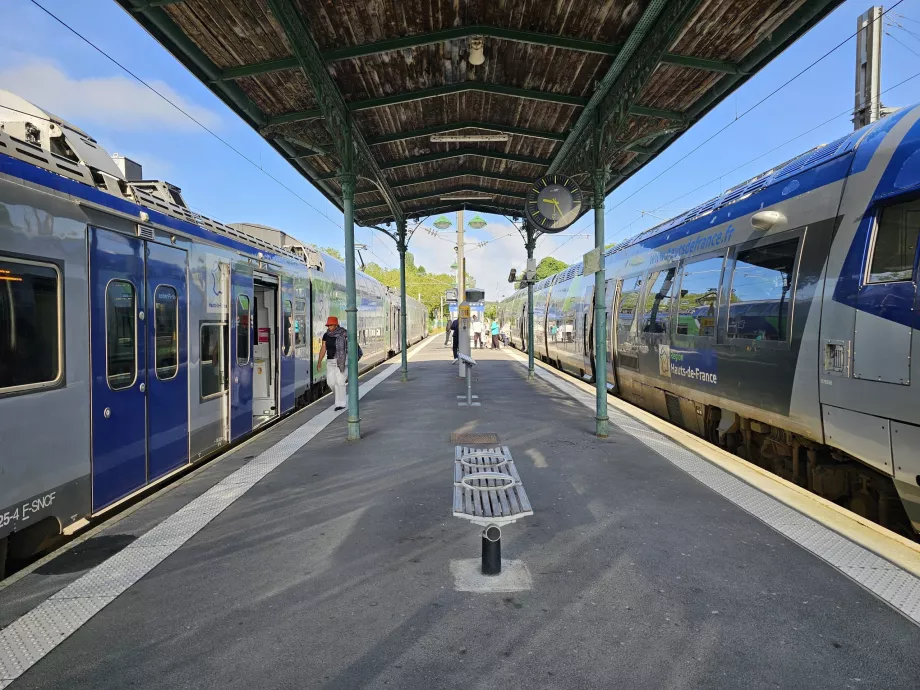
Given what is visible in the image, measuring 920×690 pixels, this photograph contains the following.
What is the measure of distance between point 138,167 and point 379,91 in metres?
2.98

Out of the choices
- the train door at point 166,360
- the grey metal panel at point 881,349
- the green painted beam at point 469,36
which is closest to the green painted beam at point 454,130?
the green painted beam at point 469,36

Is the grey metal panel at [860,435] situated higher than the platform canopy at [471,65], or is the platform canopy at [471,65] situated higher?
the platform canopy at [471,65]

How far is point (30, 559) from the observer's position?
13.4 ft

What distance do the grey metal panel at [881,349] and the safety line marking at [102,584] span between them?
527cm

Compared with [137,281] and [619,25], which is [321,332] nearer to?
[137,281]


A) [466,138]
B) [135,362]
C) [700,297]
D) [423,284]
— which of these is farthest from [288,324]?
[423,284]

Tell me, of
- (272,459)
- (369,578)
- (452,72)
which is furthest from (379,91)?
(369,578)

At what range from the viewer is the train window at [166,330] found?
16.8 feet

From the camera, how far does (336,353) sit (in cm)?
945

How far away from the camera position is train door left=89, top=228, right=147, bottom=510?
425cm

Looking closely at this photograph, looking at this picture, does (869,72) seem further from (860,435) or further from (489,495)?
(489,495)

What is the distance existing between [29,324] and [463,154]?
6.95 meters

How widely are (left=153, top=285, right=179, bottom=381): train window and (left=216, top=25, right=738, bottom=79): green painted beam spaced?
2567mm

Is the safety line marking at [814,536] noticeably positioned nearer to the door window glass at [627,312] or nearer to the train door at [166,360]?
the door window glass at [627,312]
